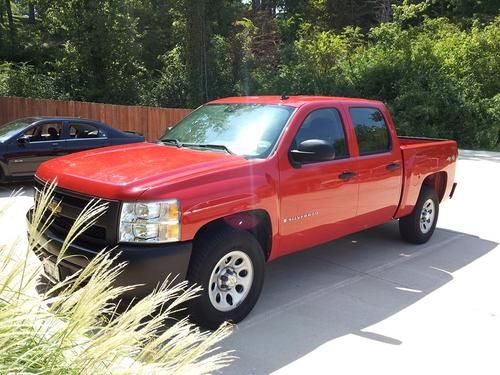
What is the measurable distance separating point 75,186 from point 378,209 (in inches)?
131

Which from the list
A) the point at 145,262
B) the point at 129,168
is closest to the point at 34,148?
the point at 129,168

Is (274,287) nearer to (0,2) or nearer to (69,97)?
(69,97)

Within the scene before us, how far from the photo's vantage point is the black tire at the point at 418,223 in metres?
6.47

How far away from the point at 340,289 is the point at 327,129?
63.7 inches

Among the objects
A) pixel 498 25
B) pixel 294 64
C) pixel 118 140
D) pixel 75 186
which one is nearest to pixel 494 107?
pixel 498 25

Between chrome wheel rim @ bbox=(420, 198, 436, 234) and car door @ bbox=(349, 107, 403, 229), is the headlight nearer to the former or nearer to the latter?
car door @ bbox=(349, 107, 403, 229)

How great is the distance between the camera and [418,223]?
6.50m

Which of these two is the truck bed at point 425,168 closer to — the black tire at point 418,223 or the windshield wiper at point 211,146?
the black tire at point 418,223

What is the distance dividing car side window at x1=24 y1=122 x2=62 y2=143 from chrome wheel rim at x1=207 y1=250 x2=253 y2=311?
24.2 ft

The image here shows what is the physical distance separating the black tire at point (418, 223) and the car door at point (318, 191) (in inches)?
60.1

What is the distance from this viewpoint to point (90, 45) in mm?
24266

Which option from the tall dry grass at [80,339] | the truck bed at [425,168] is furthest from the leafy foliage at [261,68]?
the tall dry grass at [80,339]

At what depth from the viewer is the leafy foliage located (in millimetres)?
22781

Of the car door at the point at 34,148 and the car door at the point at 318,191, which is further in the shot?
the car door at the point at 34,148
